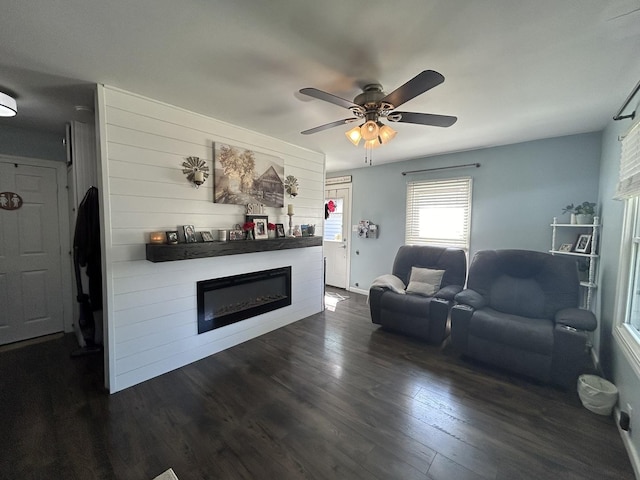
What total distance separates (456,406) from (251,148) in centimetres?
321

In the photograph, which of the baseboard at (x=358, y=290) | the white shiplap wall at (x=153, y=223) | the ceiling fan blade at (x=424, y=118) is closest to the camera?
the ceiling fan blade at (x=424, y=118)

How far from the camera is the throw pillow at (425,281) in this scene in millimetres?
3404

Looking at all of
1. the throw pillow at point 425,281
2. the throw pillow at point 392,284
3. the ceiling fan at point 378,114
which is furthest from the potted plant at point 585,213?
the ceiling fan at point 378,114

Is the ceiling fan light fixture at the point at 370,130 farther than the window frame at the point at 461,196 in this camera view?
No

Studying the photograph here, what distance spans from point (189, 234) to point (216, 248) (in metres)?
0.28

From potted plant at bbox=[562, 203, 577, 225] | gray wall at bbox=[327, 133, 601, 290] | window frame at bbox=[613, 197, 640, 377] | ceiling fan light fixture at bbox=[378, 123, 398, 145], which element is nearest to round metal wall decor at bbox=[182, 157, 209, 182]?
ceiling fan light fixture at bbox=[378, 123, 398, 145]

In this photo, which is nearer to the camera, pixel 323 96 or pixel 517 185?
pixel 323 96

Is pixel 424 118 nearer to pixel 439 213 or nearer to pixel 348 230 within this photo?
pixel 439 213

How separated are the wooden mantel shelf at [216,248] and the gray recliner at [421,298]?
1.31 metres

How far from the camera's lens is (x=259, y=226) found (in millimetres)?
3152

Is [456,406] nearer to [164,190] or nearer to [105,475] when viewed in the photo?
[105,475]

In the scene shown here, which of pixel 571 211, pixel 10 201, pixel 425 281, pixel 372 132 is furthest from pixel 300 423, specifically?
pixel 10 201

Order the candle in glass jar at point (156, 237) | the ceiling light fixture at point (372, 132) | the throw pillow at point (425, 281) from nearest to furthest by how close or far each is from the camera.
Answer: the ceiling light fixture at point (372, 132) → the candle in glass jar at point (156, 237) → the throw pillow at point (425, 281)

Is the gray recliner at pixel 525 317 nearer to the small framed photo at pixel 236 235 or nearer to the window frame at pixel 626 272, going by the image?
the window frame at pixel 626 272
